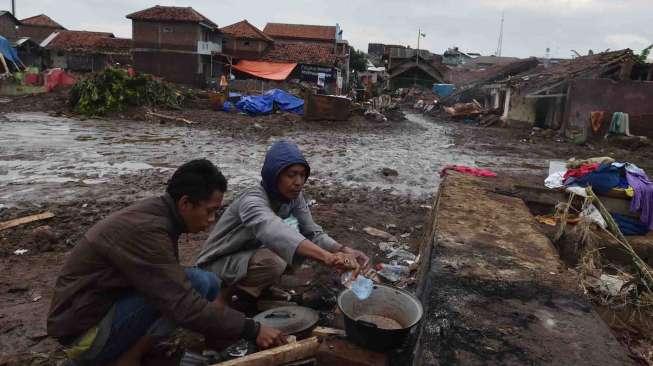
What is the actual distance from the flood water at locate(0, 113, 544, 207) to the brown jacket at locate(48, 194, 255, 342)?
4.76 metres

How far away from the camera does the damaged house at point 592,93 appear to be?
1616 centimetres

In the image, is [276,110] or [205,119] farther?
[276,110]

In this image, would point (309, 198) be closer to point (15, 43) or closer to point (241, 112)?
point (241, 112)

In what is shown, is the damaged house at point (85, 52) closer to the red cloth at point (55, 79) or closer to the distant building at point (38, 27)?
the red cloth at point (55, 79)

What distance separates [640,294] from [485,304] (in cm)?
187

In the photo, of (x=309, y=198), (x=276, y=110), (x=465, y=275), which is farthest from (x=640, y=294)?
(x=276, y=110)

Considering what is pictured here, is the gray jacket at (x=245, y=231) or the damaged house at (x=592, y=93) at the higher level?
the damaged house at (x=592, y=93)

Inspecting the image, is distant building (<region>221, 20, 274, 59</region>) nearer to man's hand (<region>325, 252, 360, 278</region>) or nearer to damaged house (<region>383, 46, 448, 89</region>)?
damaged house (<region>383, 46, 448, 89</region>)

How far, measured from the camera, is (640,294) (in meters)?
3.32

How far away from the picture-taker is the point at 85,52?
33.0 metres

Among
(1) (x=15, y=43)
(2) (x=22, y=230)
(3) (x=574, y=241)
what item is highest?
(1) (x=15, y=43)

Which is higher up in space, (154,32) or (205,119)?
(154,32)

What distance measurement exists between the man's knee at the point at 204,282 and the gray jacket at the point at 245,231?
0.27 meters

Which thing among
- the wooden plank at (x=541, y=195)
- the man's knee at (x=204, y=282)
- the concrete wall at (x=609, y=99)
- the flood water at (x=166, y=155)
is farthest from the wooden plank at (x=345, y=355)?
the concrete wall at (x=609, y=99)
